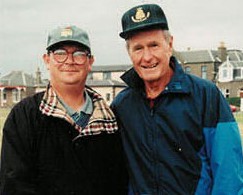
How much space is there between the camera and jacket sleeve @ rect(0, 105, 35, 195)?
3.36 meters

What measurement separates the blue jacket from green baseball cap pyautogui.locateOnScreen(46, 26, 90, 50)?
749mm

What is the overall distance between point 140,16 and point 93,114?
2.98 ft

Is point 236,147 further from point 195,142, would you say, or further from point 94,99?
point 94,99

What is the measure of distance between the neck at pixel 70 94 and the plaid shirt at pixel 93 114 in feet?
0.19

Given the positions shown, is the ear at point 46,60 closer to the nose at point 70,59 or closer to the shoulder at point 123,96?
the nose at point 70,59

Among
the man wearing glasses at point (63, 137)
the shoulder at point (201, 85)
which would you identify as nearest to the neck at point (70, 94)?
the man wearing glasses at point (63, 137)

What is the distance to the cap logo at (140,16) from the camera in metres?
3.52

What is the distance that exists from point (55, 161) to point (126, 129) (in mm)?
671

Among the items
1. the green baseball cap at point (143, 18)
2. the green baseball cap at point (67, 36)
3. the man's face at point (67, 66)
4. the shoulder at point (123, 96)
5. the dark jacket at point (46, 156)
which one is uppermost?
the green baseball cap at point (143, 18)

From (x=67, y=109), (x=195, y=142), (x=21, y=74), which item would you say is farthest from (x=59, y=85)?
(x=21, y=74)

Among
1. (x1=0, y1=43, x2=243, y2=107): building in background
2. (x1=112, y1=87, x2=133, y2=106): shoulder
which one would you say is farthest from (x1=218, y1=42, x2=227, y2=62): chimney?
(x1=112, y1=87, x2=133, y2=106): shoulder

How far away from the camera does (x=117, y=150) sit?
379 cm

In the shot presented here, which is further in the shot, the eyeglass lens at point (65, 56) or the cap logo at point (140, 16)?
the eyeglass lens at point (65, 56)

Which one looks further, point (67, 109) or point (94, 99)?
point (94, 99)
